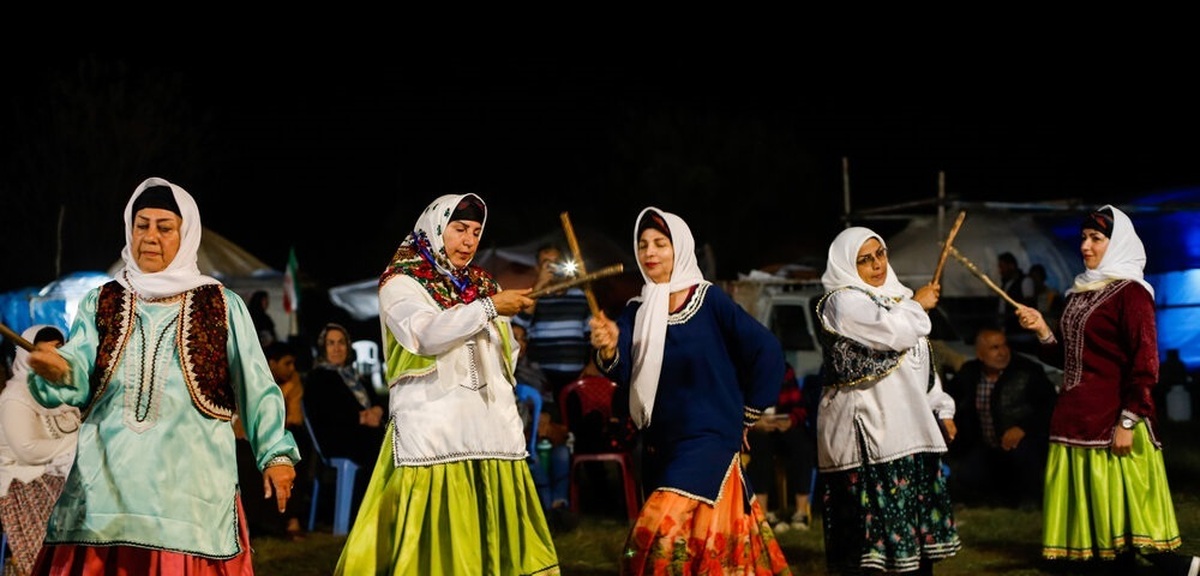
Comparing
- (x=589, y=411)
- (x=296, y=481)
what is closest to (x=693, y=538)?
(x=589, y=411)

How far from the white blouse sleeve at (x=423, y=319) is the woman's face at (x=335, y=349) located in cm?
382

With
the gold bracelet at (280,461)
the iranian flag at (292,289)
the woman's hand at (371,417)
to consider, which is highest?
the iranian flag at (292,289)

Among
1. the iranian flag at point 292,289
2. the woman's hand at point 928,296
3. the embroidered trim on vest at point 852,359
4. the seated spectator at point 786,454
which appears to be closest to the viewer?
the embroidered trim on vest at point 852,359

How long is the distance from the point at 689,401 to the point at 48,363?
2.54m

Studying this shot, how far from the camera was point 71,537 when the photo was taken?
4.45 meters

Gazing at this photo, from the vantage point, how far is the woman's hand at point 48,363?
170 inches

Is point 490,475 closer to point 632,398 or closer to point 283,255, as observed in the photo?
point 632,398

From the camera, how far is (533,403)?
9.71 m

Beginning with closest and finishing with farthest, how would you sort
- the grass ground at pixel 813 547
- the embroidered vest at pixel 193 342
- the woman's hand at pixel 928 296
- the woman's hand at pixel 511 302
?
the embroidered vest at pixel 193 342
the woman's hand at pixel 511 302
the woman's hand at pixel 928 296
the grass ground at pixel 813 547

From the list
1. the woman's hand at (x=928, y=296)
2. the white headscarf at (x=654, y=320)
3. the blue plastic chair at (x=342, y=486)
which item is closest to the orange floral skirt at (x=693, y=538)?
the white headscarf at (x=654, y=320)

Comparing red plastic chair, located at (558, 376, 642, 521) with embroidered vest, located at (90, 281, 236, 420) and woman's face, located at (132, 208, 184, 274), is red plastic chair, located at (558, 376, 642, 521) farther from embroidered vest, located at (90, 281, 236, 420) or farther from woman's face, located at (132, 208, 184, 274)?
woman's face, located at (132, 208, 184, 274)

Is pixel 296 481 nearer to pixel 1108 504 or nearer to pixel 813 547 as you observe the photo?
pixel 813 547

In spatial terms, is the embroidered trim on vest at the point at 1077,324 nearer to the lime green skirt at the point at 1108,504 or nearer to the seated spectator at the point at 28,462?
the lime green skirt at the point at 1108,504

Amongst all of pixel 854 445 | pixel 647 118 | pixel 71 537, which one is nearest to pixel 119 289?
pixel 71 537
